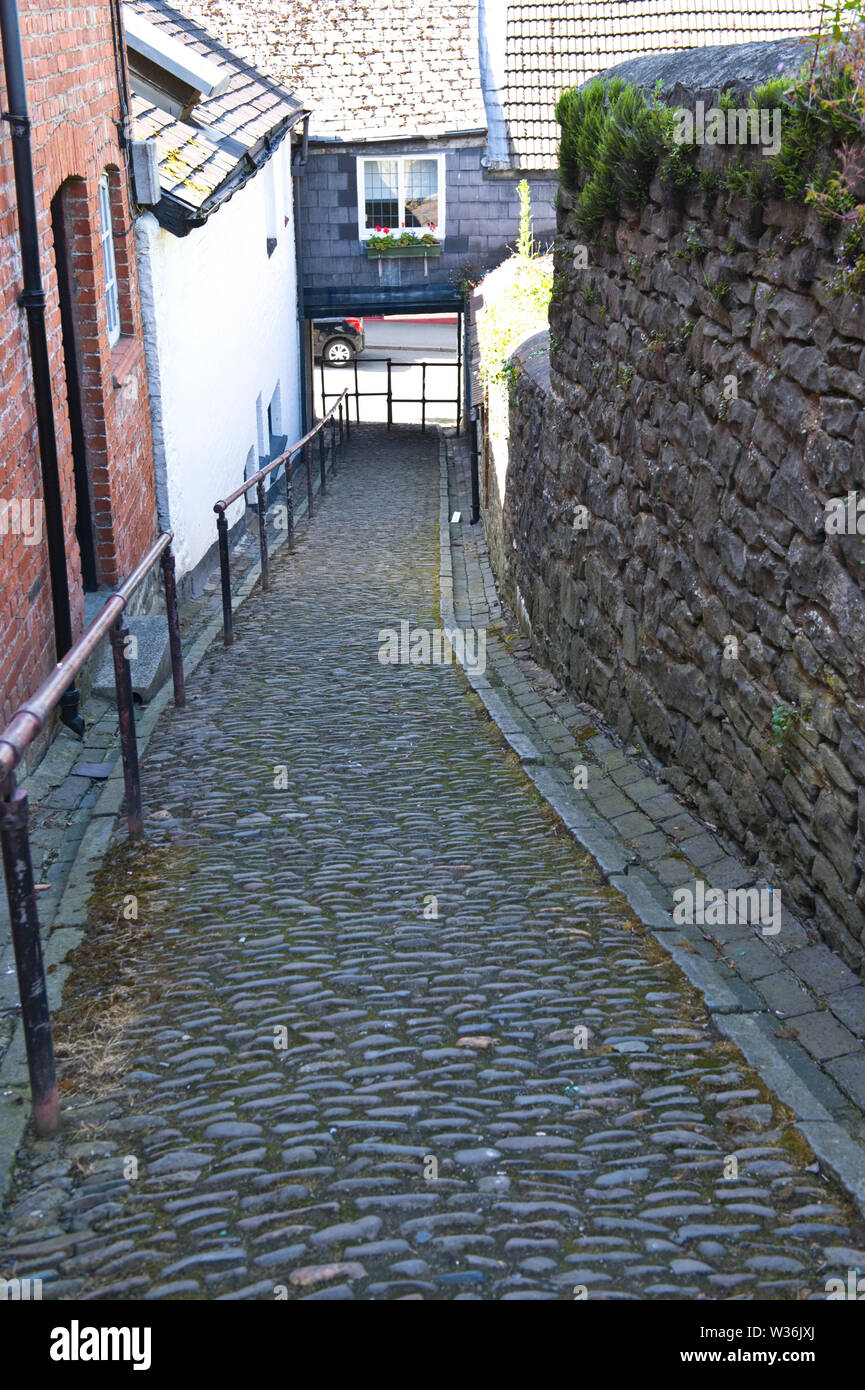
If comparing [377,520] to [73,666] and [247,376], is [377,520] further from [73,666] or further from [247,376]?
[73,666]

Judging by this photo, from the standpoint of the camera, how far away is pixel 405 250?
70.6 feet

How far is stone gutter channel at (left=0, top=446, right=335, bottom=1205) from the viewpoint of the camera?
13.7 ft

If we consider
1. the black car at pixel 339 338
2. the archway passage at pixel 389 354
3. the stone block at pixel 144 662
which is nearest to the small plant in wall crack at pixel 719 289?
the stone block at pixel 144 662

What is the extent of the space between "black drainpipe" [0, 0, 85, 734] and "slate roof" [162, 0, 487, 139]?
15307mm

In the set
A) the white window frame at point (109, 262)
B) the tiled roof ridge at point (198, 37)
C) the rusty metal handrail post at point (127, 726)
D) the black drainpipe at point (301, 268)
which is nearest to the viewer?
the rusty metal handrail post at point (127, 726)

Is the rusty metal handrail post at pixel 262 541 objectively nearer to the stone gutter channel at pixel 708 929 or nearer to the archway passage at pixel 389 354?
the stone gutter channel at pixel 708 929

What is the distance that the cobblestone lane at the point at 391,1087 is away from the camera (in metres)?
3.29

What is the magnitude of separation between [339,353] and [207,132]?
17.9 metres

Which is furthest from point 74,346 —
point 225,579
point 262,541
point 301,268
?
point 301,268

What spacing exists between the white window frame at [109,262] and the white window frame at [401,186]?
40.9 ft

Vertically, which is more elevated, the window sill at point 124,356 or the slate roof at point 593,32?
the slate roof at point 593,32

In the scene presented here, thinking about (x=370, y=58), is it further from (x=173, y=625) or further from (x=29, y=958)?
(x=29, y=958)

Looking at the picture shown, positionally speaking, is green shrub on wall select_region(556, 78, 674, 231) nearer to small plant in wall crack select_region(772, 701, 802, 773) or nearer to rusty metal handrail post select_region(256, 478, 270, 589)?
small plant in wall crack select_region(772, 701, 802, 773)

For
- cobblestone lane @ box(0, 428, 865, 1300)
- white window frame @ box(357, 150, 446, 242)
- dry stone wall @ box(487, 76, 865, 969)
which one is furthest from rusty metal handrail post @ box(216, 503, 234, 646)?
white window frame @ box(357, 150, 446, 242)
